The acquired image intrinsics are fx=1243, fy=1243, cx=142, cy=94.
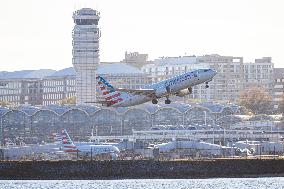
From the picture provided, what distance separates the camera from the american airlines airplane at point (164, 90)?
169000mm

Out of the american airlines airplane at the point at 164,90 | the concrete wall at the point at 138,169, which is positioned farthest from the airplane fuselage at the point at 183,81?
the concrete wall at the point at 138,169

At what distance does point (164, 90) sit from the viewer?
170375mm

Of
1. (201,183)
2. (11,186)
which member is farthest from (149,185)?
(11,186)

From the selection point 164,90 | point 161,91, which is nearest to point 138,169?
point 161,91

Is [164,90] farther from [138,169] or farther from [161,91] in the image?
[138,169]

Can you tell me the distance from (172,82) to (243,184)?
19.9 m

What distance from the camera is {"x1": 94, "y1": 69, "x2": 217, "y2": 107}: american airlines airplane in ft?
554

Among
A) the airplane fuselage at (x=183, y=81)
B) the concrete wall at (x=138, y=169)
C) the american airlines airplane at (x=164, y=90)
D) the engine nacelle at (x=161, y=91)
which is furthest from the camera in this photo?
the engine nacelle at (x=161, y=91)

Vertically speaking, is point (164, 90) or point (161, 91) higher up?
point (164, 90)

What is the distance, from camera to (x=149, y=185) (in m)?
158

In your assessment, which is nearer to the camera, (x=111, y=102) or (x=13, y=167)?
(x=13, y=167)

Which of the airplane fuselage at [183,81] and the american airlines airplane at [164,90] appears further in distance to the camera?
the american airlines airplane at [164,90]

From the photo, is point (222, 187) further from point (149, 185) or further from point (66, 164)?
point (66, 164)

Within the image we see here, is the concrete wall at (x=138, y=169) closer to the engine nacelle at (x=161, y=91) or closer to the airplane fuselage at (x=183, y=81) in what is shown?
the engine nacelle at (x=161, y=91)
